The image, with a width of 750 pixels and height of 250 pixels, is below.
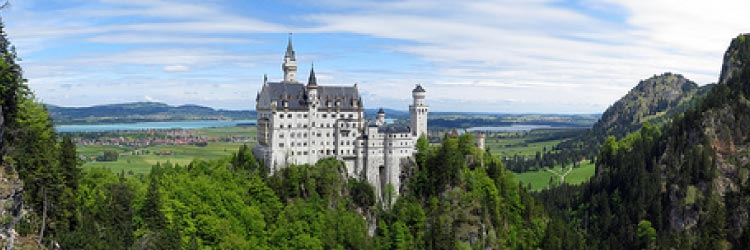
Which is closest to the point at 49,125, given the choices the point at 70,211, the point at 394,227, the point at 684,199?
the point at 70,211

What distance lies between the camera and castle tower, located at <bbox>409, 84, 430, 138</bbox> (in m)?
115

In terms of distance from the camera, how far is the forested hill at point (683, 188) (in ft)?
476

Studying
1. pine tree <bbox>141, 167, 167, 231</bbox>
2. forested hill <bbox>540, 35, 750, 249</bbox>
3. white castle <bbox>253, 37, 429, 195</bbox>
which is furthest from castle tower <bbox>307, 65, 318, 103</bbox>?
forested hill <bbox>540, 35, 750, 249</bbox>

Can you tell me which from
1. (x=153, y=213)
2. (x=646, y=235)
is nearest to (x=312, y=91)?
→ (x=153, y=213)

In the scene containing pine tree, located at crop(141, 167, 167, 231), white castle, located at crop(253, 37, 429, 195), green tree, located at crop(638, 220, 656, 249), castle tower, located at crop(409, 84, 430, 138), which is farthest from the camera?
green tree, located at crop(638, 220, 656, 249)

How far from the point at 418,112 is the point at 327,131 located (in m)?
17.9

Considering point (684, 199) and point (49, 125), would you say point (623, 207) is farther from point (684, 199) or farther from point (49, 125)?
point (49, 125)

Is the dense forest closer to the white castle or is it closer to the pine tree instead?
the pine tree

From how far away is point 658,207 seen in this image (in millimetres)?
153125

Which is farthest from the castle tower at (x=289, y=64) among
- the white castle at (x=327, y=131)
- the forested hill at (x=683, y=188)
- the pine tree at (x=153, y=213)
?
the forested hill at (x=683, y=188)

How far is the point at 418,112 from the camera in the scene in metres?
115

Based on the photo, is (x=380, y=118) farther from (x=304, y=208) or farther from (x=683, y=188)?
(x=683, y=188)

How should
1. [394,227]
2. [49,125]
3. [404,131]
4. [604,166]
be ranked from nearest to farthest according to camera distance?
[49,125] → [394,227] → [404,131] → [604,166]

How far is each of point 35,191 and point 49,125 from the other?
24.2m
